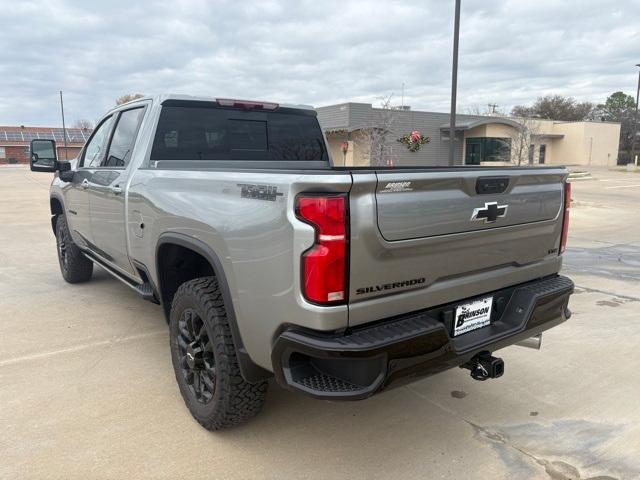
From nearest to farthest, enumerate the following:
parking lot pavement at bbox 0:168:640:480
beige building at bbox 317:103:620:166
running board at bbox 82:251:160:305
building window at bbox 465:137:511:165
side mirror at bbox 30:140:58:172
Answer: parking lot pavement at bbox 0:168:640:480 < running board at bbox 82:251:160:305 < side mirror at bbox 30:140:58:172 < beige building at bbox 317:103:620:166 < building window at bbox 465:137:511:165

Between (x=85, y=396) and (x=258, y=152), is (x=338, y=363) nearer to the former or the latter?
(x=85, y=396)

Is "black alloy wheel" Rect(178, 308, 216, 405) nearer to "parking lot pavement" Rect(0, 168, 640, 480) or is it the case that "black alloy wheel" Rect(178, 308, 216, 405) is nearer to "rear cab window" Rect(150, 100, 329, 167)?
"parking lot pavement" Rect(0, 168, 640, 480)

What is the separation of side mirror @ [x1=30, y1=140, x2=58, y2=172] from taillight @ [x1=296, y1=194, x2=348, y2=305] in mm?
4245

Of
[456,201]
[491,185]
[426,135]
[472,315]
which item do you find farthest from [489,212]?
[426,135]

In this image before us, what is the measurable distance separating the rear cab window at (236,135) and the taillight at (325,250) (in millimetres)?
1942

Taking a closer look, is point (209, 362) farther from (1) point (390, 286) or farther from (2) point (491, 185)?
(2) point (491, 185)

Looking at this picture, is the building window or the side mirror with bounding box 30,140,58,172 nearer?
the side mirror with bounding box 30,140,58,172

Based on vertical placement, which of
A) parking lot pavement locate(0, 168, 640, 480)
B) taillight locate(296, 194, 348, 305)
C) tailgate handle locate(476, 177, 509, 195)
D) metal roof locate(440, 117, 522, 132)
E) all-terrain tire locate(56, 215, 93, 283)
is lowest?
parking lot pavement locate(0, 168, 640, 480)

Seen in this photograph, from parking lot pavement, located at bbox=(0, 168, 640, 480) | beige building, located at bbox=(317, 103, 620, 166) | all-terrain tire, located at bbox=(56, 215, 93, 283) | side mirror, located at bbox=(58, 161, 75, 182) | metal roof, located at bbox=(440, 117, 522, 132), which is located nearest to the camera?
parking lot pavement, located at bbox=(0, 168, 640, 480)

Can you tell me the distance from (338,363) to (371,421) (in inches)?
44.1

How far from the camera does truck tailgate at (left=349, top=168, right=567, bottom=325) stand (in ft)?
7.25

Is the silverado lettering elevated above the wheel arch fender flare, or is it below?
Result: above


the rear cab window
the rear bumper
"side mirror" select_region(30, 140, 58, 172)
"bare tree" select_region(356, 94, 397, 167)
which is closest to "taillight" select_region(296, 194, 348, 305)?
the rear bumper

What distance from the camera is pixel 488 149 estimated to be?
36188mm
